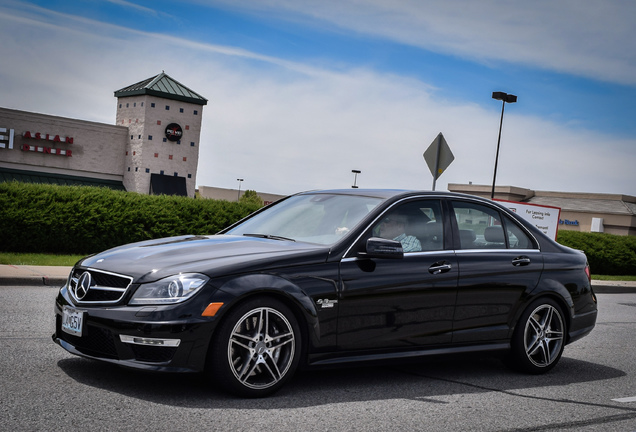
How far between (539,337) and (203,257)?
11.3ft

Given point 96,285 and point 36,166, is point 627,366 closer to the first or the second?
point 96,285

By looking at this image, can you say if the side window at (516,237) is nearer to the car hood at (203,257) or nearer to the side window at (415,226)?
the side window at (415,226)

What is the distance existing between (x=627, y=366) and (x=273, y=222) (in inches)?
170

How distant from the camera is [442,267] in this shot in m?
6.25

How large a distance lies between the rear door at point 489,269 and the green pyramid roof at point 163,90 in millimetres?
28211

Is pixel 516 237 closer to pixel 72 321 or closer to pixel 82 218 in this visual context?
pixel 72 321

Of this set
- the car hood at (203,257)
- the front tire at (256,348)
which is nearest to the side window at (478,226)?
the car hood at (203,257)

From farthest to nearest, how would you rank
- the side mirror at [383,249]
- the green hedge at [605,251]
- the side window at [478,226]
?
the green hedge at [605,251] → the side window at [478,226] → the side mirror at [383,249]

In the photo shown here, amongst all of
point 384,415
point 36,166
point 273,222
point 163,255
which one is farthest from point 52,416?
point 36,166

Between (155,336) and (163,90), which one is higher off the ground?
(163,90)

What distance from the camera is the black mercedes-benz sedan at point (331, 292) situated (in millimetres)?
5012

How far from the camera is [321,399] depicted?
546cm

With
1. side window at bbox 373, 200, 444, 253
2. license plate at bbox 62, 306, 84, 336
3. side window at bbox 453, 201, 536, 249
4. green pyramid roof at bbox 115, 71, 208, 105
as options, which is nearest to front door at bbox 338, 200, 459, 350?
side window at bbox 373, 200, 444, 253

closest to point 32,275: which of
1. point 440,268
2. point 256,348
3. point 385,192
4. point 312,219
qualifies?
point 312,219
